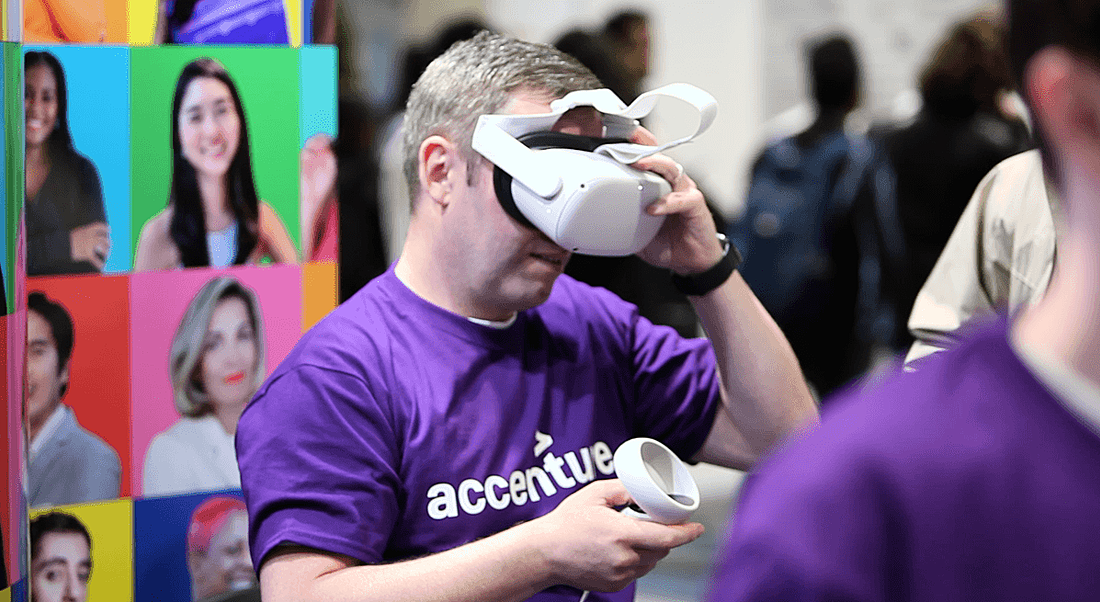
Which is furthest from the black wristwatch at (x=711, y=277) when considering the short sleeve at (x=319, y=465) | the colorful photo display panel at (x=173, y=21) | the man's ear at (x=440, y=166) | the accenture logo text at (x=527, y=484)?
the colorful photo display panel at (x=173, y=21)

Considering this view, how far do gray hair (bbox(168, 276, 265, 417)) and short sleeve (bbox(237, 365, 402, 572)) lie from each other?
0.59 m

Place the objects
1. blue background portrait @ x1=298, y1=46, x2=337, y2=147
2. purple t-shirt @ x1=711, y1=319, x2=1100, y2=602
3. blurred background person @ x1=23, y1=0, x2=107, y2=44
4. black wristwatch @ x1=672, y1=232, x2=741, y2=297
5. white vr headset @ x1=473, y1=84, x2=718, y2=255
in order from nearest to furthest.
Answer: purple t-shirt @ x1=711, y1=319, x2=1100, y2=602 → white vr headset @ x1=473, y1=84, x2=718, y2=255 → black wristwatch @ x1=672, y1=232, x2=741, y2=297 → blurred background person @ x1=23, y1=0, x2=107, y2=44 → blue background portrait @ x1=298, y1=46, x2=337, y2=147

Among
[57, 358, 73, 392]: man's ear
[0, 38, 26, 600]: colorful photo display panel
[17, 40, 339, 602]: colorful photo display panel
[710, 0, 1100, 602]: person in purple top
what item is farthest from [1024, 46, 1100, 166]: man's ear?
[57, 358, 73, 392]: man's ear

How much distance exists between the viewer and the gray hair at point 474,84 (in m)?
1.41

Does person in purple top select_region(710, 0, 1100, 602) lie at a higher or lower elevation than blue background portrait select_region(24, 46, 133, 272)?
lower

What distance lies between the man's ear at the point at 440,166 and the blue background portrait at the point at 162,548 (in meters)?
0.77

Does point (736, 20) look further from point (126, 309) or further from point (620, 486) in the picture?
point (620, 486)

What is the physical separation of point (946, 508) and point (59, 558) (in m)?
1.57

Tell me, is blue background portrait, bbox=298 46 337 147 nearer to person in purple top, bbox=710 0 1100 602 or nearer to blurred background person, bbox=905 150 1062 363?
blurred background person, bbox=905 150 1062 363

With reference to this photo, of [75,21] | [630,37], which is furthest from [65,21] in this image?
[630,37]

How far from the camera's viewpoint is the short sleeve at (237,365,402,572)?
1.24 m

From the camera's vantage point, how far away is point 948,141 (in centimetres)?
353

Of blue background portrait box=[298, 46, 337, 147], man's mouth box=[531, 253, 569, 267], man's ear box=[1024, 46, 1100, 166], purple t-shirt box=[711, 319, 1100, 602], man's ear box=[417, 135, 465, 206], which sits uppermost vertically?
blue background portrait box=[298, 46, 337, 147]

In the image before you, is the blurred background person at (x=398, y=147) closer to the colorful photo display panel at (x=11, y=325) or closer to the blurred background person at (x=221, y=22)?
the blurred background person at (x=221, y=22)
